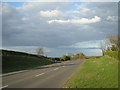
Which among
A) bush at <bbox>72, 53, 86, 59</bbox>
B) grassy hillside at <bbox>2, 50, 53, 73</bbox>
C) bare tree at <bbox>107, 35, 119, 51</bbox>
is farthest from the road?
bush at <bbox>72, 53, 86, 59</bbox>

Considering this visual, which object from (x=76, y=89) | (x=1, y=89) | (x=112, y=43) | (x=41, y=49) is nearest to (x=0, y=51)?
(x=1, y=89)

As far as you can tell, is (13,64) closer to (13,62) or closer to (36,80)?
(13,62)

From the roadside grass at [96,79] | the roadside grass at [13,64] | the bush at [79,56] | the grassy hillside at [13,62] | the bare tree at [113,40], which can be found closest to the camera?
the roadside grass at [96,79]

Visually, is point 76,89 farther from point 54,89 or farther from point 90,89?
point 54,89

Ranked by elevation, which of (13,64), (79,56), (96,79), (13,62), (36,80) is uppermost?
(96,79)

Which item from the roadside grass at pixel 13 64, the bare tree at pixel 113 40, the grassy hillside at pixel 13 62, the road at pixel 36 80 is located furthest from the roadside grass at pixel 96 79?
the bare tree at pixel 113 40

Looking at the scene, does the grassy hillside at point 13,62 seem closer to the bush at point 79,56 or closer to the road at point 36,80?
the road at point 36,80

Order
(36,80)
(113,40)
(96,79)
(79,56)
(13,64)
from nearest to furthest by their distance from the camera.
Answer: (96,79) → (36,80) → (13,64) → (113,40) → (79,56)

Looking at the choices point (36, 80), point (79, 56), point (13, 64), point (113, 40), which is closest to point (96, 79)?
point (36, 80)

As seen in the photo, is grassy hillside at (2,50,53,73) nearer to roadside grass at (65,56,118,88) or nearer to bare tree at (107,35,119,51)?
roadside grass at (65,56,118,88)

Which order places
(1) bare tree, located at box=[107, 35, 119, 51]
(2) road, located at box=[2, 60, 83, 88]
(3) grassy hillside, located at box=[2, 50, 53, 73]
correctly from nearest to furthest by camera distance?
1. (2) road, located at box=[2, 60, 83, 88]
2. (3) grassy hillside, located at box=[2, 50, 53, 73]
3. (1) bare tree, located at box=[107, 35, 119, 51]

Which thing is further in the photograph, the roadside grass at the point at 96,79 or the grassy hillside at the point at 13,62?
the grassy hillside at the point at 13,62

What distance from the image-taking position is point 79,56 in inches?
5266

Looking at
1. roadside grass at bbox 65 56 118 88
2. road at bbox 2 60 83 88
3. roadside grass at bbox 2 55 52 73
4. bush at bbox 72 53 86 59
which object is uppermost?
roadside grass at bbox 65 56 118 88
